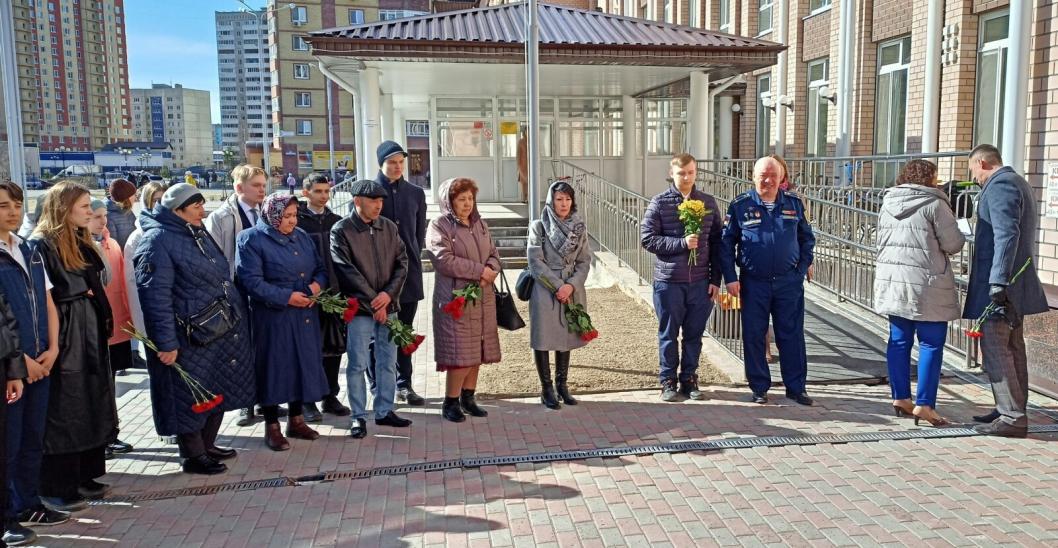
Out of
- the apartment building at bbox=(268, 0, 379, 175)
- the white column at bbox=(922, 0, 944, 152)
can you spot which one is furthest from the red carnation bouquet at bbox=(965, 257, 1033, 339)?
the apartment building at bbox=(268, 0, 379, 175)

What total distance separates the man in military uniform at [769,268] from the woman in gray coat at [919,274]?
1.99 ft

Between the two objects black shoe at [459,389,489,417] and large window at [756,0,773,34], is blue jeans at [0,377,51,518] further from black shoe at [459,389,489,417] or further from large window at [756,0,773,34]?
large window at [756,0,773,34]

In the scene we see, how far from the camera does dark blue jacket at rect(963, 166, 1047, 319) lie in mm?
5172

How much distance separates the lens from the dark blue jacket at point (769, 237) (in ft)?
19.7

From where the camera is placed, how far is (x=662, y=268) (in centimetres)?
629

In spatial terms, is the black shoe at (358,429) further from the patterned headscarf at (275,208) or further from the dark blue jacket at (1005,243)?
the dark blue jacket at (1005,243)

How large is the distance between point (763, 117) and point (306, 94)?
61.1m

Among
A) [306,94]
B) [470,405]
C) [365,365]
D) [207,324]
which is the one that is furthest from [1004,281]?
[306,94]

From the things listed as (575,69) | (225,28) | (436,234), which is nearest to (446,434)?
(436,234)

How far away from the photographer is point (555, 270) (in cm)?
610

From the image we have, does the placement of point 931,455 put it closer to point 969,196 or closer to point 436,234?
point 436,234

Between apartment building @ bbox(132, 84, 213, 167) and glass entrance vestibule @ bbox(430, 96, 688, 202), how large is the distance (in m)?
138

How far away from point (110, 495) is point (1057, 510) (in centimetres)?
526

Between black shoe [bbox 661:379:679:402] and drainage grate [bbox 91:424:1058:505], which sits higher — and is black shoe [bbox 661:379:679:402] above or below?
above
